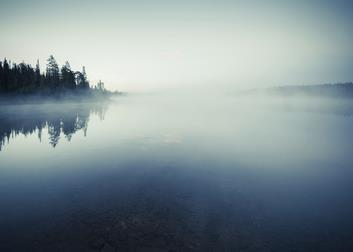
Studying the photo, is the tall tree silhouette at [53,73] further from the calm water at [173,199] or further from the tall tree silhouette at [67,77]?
the calm water at [173,199]

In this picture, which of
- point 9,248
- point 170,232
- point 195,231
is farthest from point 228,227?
point 9,248

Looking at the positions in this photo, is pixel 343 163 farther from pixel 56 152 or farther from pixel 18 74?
pixel 18 74

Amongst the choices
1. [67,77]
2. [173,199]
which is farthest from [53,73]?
[173,199]

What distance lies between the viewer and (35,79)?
114438 mm

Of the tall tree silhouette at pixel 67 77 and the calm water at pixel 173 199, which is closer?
the calm water at pixel 173 199

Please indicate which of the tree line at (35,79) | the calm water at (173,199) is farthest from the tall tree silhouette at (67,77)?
the calm water at (173,199)

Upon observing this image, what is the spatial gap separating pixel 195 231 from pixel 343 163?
61.2 feet

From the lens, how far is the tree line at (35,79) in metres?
108

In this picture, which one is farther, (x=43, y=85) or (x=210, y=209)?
(x=43, y=85)

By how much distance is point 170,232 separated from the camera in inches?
361

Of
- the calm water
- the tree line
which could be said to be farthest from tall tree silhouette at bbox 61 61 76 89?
the calm water

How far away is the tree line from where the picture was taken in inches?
4242

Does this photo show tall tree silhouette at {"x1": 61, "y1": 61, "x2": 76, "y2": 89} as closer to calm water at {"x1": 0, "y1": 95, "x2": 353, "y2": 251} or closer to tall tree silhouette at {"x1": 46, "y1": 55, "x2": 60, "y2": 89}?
tall tree silhouette at {"x1": 46, "y1": 55, "x2": 60, "y2": 89}

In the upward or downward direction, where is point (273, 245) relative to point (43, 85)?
downward
